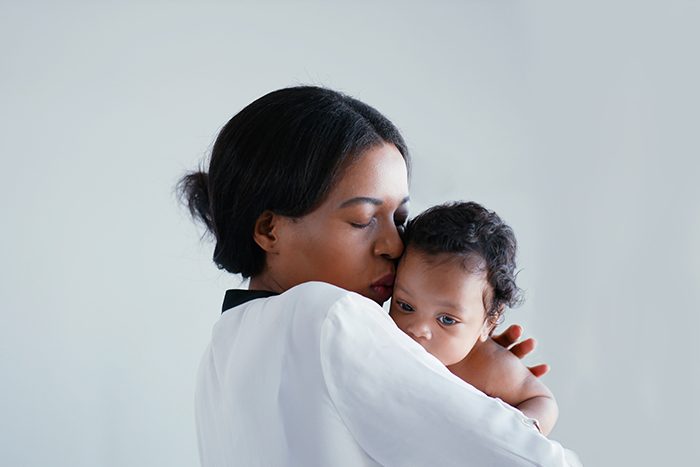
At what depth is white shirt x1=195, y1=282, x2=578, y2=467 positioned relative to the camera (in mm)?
951

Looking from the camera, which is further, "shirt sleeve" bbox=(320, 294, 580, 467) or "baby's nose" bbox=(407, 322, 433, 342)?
"baby's nose" bbox=(407, 322, 433, 342)

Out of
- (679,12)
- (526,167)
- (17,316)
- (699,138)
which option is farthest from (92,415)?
(679,12)

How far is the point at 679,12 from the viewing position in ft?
8.48

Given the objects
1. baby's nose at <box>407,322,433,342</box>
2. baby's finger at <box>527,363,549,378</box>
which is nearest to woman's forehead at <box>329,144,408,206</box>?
baby's nose at <box>407,322,433,342</box>

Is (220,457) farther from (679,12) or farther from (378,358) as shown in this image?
(679,12)

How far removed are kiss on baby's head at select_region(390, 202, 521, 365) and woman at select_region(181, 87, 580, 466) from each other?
51 mm

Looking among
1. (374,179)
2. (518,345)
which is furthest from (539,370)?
(374,179)

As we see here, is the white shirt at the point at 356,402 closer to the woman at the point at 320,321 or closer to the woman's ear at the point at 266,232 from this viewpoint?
the woman at the point at 320,321

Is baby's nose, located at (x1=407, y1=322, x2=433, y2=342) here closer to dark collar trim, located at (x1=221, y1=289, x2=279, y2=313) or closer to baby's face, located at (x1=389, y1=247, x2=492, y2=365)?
baby's face, located at (x1=389, y1=247, x2=492, y2=365)

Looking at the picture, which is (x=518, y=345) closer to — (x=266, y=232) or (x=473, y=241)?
(x=473, y=241)

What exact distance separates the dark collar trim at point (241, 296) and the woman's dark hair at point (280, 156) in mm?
61

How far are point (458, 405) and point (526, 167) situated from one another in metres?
2.13

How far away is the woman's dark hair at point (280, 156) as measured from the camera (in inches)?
47.6

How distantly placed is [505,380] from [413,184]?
1.31 metres
